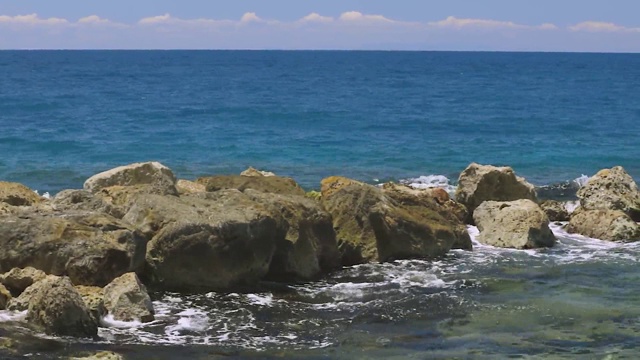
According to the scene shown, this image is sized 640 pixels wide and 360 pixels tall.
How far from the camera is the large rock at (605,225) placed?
20.2m

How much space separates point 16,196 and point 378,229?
740 cm

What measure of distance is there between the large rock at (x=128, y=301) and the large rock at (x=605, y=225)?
1131 centimetres

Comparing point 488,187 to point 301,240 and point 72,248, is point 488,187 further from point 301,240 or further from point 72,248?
point 72,248

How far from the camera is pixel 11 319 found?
12.7 metres

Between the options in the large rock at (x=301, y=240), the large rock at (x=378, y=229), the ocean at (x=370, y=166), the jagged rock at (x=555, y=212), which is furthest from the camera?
the jagged rock at (x=555, y=212)

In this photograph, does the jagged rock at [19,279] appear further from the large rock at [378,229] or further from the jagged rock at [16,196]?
the large rock at [378,229]

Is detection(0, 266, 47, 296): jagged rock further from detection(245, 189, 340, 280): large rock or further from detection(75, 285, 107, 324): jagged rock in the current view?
detection(245, 189, 340, 280): large rock

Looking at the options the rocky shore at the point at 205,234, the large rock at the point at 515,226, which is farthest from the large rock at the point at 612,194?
the large rock at the point at 515,226

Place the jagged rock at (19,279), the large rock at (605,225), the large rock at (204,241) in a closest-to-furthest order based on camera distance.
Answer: the jagged rock at (19,279) < the large rock at (204,241) < the large rock at (605,225)

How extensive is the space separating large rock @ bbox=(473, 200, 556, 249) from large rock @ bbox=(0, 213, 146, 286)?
830 centimetres

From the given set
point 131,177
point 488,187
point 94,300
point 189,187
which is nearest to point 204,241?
point 94,300

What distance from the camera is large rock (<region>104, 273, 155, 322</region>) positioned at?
13047 millimetres

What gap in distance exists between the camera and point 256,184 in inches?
751

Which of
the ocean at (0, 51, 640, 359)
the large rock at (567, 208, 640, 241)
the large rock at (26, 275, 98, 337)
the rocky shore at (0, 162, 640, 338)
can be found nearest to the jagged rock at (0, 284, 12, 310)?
the rocky shore at (0, 162, 640, 338)
